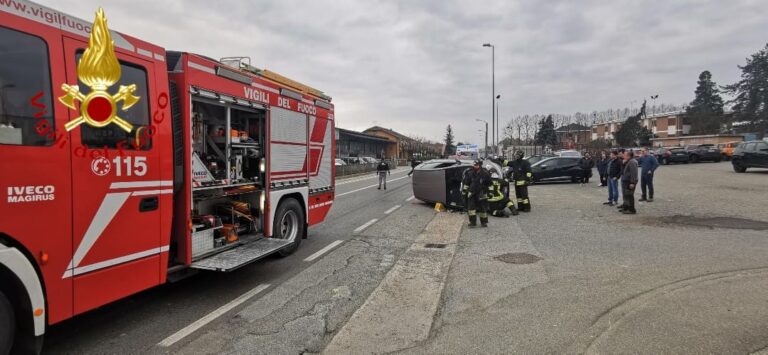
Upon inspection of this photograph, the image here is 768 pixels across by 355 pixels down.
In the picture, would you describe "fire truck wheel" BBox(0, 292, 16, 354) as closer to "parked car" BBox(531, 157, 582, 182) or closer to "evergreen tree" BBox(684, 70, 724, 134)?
"parked car" BBox(531, 157, 582, 182)

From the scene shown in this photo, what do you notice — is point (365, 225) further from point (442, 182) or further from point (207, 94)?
point (207, 94)

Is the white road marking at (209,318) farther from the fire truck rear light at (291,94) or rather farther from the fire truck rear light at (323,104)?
the fire truck rear light at (323,104)

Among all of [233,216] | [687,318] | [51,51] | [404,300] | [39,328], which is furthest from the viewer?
[233,216]

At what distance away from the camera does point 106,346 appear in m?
3.87

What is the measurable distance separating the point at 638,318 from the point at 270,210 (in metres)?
4.79

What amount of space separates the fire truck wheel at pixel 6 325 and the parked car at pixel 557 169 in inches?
876

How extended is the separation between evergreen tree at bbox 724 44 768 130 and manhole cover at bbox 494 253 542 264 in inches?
2953

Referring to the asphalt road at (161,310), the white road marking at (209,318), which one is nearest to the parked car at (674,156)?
the asphalt road at (161,310)

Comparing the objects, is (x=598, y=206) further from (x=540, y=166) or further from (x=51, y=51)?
(x=51, y=51)

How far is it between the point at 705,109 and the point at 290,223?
9750cm

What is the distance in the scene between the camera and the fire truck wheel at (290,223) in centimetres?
696

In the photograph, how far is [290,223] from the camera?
7.50 metres

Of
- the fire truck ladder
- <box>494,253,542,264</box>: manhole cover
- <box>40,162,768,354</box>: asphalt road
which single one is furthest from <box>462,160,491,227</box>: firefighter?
the fire truck ladder

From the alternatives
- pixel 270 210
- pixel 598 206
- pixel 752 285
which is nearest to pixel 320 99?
pixel 270 210
